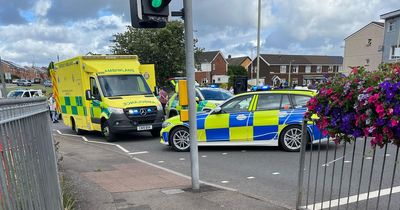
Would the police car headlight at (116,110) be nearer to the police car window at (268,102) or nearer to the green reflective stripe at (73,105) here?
the green reflective stripe at (73,105)

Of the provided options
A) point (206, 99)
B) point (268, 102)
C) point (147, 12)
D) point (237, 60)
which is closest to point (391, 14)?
point (206, 99)

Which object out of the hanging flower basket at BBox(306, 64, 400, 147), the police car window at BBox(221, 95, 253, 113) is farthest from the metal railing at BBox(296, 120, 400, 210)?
the police car window at BBox(221, 95, 253, 113)

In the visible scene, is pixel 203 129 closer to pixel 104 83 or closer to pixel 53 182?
pixel 104 83

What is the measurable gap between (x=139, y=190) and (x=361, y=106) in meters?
3.55

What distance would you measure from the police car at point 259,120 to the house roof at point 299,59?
68.8 m

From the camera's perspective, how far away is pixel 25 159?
244cm

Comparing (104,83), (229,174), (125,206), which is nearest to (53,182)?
(125,206)

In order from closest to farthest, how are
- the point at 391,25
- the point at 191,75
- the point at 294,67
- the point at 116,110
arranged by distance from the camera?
the point at 191,75 < the point at 116,110 < the point at 391,25 < the point at 294,67

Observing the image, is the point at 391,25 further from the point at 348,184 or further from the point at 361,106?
the point at 361,106

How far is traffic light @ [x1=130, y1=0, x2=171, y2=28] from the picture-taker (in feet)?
14.6

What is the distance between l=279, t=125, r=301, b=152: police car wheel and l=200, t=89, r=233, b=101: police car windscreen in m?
4.67

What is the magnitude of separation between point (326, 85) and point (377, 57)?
149 feet

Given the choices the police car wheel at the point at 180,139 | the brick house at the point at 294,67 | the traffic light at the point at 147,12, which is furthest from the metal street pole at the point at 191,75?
the brick house at the point at 294,67

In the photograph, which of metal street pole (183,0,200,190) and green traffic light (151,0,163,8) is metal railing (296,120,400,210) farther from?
green traffic light (151,0,163,8)
